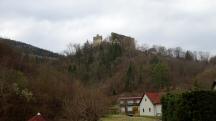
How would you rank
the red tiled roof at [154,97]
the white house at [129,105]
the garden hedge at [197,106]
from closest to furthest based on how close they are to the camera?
the garden hedge at [197,106] → the red tiled roof at [154,97] → the white house at [129,105]

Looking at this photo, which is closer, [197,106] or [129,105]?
[197,106]

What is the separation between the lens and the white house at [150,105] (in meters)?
78.2

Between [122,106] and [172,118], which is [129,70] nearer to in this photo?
[122,106]

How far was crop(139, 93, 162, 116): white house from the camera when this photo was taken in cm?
7821

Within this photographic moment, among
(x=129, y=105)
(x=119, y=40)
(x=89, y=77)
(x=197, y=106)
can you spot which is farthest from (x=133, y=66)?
(x=197, y=106)

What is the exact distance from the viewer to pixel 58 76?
65188 millimetres

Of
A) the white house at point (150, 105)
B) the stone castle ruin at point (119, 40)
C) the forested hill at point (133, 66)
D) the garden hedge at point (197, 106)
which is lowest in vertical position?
the garden hedge at point (197, 106)

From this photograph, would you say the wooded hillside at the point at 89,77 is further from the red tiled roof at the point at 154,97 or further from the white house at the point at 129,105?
the red tiled roof at the point at 154,97

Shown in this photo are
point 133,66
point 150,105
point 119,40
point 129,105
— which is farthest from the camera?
point 119,40

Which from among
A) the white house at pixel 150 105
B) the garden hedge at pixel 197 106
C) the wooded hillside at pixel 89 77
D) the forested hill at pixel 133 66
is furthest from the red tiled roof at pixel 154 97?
the garden hedge at pixel 197 106

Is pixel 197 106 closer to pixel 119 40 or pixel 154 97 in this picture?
pixel 154 97

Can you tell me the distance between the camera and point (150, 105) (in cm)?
7956

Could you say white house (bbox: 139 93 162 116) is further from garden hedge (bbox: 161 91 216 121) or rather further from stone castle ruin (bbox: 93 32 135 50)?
stone castle ruin (bbox: 93 32 135 50)

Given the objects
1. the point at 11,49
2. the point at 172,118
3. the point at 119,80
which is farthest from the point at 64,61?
the point at 172,118
